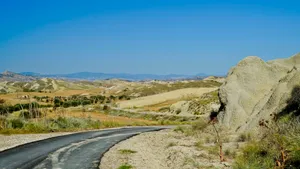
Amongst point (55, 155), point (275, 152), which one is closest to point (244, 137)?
point (275, 152)

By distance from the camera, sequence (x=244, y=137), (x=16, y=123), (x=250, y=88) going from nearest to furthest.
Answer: (x=244, y=137), (x=250, y=88), (x=16, y=123)

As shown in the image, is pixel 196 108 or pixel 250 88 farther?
pixel 196 108

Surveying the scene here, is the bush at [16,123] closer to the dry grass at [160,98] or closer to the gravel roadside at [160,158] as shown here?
the gravel roadside at [160,158]

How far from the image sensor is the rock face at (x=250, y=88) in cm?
2189

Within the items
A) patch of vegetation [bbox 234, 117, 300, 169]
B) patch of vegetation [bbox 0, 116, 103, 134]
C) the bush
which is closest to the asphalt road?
patch of vegetation [bbox 234, 117, 300, 169]

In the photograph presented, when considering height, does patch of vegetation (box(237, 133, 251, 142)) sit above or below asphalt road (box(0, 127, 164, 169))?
above

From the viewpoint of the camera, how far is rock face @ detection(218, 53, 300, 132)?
2189 cm

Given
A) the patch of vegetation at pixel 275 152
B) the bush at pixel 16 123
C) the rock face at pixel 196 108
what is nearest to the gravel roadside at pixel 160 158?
the patch of vegetation at pixel 275 152

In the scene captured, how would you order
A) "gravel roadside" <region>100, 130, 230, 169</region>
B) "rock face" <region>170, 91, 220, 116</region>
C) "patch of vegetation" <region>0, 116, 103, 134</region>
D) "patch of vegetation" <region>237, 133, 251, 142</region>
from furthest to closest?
"rock face" <region>170, 91, 220, 116</region> < "patch of vegetation" <region>0, 116, 103, 134</region> < "patch of vegetation" <region>237, 133, 251, 142</region> < "gravel roadside" <region>100, 130, 230, 169</region>

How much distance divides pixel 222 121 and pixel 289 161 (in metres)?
14.1

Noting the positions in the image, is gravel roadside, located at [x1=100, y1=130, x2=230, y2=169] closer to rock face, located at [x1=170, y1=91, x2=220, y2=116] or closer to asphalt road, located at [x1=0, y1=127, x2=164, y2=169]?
asphalt road, located at [x1=0, y1=127, x2=164, y2=169]

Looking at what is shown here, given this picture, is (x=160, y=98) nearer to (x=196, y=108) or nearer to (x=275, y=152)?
(x=196, y=108)

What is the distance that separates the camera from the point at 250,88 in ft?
86.9

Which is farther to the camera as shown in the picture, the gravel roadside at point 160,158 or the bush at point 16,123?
the bush at point 16,123
